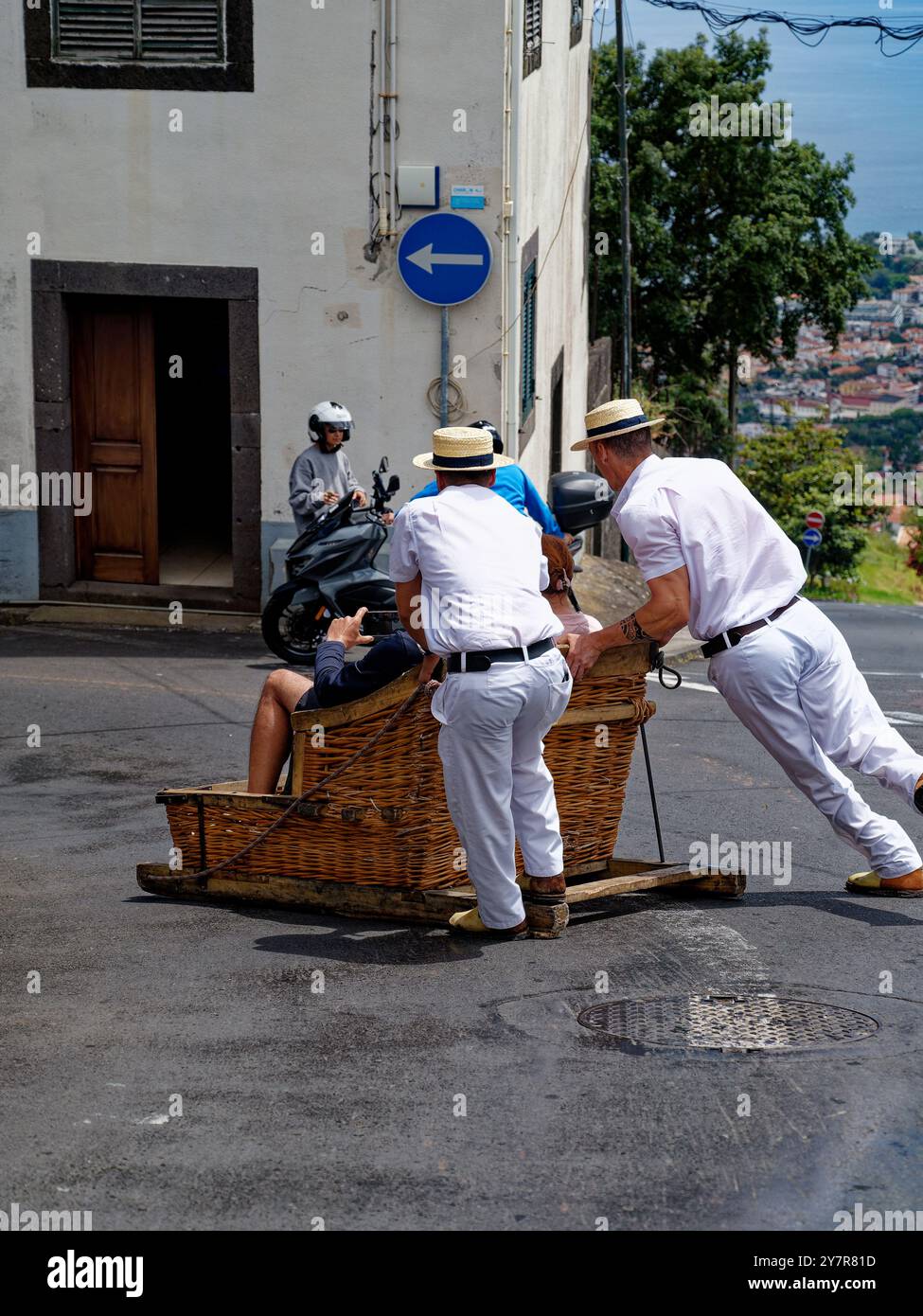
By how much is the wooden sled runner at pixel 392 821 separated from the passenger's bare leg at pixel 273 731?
0.41ft

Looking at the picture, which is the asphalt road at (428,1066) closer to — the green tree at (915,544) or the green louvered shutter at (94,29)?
the green louvered shutter at (94,29)

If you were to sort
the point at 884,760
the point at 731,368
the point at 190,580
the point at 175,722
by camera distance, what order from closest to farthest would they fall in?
the point at 884,760 → the point at 175,722 → the point at 190,580 → the point at 731,368

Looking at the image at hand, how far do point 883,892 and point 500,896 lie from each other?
1622mm

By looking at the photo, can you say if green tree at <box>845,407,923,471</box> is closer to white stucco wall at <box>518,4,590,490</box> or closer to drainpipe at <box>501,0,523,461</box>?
white stucco wall at <box>518,4,590,490</box>

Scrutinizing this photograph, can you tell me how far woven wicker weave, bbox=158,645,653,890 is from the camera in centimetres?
620

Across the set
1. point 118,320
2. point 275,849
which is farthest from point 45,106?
point 275,849

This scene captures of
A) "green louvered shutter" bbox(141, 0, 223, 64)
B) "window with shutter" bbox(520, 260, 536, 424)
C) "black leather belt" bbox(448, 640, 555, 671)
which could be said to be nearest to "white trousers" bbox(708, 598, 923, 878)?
"black leather belt" bbox(448, 640, 555, 671)

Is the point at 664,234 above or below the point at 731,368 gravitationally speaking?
above

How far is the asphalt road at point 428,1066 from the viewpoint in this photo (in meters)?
4.13

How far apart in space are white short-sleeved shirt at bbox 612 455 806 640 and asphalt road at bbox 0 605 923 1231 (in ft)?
3.72

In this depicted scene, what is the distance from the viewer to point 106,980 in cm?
577

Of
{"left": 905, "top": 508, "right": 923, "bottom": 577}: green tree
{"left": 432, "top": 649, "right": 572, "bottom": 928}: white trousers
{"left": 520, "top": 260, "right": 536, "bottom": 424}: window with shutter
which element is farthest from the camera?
{"left": 905, "top": 508, "right": 923, "bottom": 577}: green tree

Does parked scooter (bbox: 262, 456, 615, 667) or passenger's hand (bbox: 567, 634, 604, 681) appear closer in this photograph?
passenger's hand (bbox: 567, 634, 604, 681)
